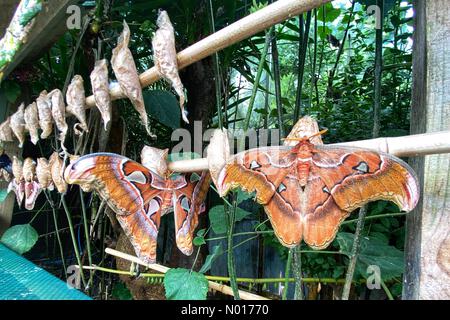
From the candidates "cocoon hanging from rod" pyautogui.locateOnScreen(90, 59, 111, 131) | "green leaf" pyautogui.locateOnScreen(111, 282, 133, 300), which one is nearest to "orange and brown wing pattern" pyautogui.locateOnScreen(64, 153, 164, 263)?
"cocoon hanging from rod" pyautogui.locateOnScreen(90, 59, 111, 131)

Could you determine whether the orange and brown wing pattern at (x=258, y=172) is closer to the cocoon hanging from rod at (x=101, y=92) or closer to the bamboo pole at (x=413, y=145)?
the bamboo pole at (x=413, y=145)

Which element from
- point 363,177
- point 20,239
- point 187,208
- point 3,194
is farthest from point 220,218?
point 3,194

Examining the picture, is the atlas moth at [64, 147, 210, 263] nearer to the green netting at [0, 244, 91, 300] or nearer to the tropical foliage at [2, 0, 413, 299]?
the tropical foliage at [2, 0, 413, 299]

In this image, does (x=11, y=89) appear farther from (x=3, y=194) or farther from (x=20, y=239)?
(x=20, y=239)

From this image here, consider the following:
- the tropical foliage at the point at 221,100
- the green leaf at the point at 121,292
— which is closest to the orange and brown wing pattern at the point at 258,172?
the tropical foliage at the point at 221,100

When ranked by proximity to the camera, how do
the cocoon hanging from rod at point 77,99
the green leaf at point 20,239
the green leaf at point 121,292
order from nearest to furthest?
the cocoon hanging from rod at point 77,99 < the green leaf at point 20,239 < the green leaf at point 121,292
